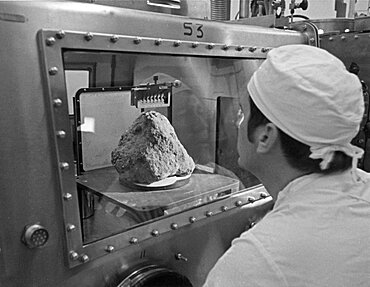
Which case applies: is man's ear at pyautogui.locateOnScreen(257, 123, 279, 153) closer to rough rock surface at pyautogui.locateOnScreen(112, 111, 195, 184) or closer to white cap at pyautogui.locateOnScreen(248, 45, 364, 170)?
white cap at pyautogui.locateOnScreen(248, 45, 364, 170)

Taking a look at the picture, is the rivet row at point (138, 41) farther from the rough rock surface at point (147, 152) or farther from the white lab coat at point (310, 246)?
the white lab coat at point (310, 246)

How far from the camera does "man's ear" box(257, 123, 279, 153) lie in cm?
70

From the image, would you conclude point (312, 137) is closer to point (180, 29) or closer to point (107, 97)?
point (180, 29)

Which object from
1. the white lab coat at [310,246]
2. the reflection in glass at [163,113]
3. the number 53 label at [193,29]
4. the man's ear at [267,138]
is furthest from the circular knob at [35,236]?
the number 53 label at [193,29]

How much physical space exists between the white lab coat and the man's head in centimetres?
6

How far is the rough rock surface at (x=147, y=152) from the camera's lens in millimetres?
1155

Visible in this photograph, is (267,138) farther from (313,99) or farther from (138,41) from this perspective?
(138,41)

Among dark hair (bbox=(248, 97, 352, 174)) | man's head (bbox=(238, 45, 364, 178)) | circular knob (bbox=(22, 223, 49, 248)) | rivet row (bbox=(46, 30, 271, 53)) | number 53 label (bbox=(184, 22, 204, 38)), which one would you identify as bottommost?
circular knob (bbox=(22, 223, 49, 248))

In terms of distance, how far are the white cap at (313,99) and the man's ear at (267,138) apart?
22 millimetres

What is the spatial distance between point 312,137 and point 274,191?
188mm

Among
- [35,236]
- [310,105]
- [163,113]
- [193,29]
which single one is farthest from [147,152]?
[310,105]

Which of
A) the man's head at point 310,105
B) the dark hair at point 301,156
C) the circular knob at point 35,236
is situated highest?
the man's head at point 310,105

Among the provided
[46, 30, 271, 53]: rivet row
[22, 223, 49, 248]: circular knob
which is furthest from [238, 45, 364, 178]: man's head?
[22, 223, 49, 248]: circular knob

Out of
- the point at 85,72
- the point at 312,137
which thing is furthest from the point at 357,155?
the point at 85,72
